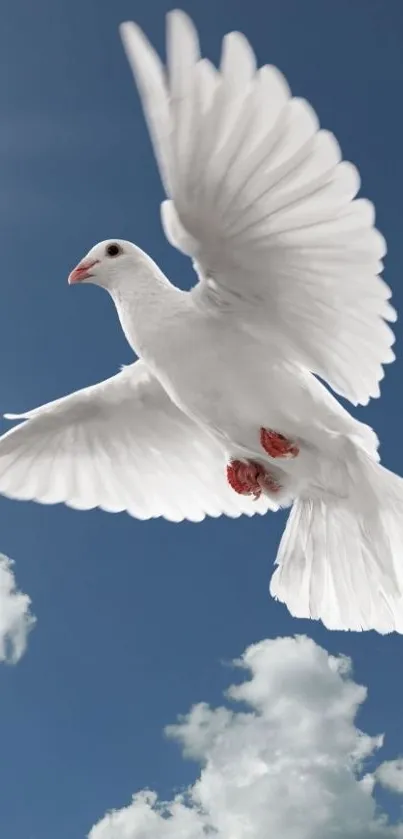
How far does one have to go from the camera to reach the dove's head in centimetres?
612

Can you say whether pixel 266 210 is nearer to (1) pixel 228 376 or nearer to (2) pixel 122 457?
(1) pixel 228 376

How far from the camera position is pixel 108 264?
6199mm

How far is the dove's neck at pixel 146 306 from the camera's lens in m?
5.66

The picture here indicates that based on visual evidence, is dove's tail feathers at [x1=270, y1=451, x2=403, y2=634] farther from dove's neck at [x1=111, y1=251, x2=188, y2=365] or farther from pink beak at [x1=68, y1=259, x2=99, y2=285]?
pink beak at [x1=68, y1=259, x2=99, y2=285]

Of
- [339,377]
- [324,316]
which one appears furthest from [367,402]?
[324,316]

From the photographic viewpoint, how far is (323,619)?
677 centimetres

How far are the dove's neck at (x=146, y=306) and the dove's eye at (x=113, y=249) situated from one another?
18cm

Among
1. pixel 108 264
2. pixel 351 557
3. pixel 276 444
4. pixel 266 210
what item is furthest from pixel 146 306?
pixel 351 557

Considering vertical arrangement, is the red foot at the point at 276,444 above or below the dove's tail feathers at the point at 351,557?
above

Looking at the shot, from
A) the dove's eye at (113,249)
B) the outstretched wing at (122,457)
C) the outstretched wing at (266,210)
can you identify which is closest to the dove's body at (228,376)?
the outstretched wing at (266,210)

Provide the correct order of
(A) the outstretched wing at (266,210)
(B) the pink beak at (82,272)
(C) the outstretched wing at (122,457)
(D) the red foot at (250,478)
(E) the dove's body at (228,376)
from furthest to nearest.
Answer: (C) the outstretched wing at (122,457), (D) the red foot at (250,478), (B) the pink beak at (82,272), (E) the dove's body at (228,376), (A) the outstretched wing at (266,210)

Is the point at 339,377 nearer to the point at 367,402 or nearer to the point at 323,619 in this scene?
the point at 367,402

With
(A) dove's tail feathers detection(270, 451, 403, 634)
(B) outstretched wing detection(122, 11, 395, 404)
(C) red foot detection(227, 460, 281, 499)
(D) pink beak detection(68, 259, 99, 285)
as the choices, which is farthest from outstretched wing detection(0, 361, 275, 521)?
(B) outstretched wing detection(122, 11, 395, 404)

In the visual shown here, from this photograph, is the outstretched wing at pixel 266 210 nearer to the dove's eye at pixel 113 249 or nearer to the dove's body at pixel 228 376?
the dove's body at pixel 228 376
